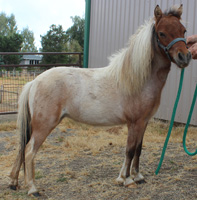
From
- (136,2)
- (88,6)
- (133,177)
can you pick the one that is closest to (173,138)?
(133,177)

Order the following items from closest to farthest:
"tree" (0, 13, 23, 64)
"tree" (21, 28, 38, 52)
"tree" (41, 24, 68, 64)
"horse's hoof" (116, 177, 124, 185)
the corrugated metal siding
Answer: "horse's hoof" (116, 177, 124, 185), the corrugated metal siding, "tree" (0, 13, 23, 64), "tree" (41, 24, 68, 64), "tree" (21, 28, 38, 52)

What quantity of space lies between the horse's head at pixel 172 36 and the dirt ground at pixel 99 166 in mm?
1515

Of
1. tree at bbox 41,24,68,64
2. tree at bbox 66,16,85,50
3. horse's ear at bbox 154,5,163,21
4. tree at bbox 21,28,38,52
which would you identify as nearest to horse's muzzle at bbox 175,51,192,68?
horse's ear at bbox 154,5,163,21

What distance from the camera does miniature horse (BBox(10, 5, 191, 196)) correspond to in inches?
123

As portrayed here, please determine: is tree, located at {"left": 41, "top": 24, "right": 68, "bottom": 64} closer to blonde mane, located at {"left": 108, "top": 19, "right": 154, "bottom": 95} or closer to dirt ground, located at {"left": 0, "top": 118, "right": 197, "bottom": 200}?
dirt ground, located at {"left": 0, "top": 118, "right": 197, "bottom": 200}

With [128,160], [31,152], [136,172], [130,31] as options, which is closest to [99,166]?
[136,172]

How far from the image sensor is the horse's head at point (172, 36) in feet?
9.25

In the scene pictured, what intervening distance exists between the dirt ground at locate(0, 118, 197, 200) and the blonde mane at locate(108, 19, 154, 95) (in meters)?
1.21

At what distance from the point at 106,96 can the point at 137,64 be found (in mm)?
525

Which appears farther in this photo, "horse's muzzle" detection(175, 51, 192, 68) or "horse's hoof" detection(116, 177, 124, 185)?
"horse's hoof" detection(116, 177, 124, 185)

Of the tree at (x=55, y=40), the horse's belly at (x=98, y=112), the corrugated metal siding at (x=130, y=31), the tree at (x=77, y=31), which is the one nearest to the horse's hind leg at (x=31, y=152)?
the horse's belly at (x=98, y=112)

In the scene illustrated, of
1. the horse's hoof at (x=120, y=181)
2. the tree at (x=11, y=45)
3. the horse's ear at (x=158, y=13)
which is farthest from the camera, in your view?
the tree at (x=11, y=45)

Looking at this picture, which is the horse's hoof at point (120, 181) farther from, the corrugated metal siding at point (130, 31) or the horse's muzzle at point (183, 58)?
the corrugated metal siding at point (130, 31)

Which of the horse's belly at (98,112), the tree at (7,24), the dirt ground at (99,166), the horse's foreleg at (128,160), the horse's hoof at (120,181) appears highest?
the tree at (7,24)
